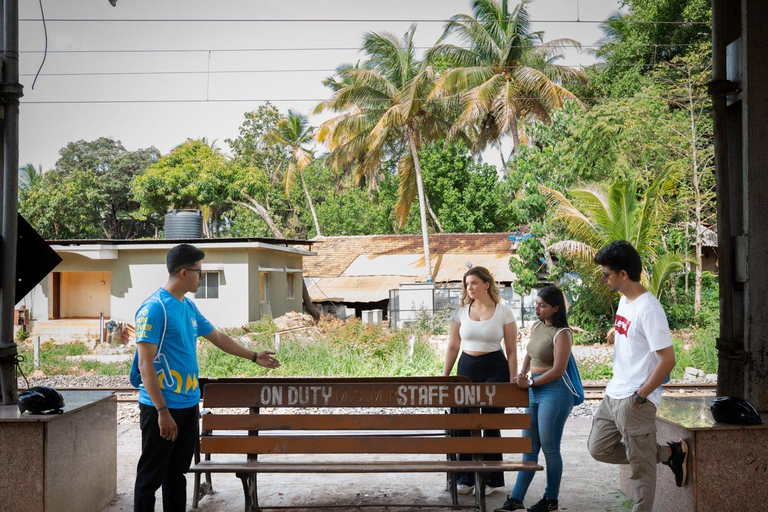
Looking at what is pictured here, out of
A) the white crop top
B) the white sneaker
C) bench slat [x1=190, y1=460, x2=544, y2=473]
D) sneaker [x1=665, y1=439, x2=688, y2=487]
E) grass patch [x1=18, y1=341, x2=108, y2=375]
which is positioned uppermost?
the white crop top

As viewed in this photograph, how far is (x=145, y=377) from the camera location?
4.14 m

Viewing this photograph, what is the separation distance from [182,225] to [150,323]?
21.3m

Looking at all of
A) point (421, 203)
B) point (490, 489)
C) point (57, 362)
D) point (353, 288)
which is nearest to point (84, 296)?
point (353, 288)

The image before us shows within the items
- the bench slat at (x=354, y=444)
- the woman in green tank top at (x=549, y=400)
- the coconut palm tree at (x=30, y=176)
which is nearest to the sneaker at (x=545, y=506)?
the woman in green tank top at (x=549, y=400)

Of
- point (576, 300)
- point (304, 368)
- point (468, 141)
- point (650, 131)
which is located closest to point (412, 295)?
point (576, 300)

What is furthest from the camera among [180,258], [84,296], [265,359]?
[84,296]

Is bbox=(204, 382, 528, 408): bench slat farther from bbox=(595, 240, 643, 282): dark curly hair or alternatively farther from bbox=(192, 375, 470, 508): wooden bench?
bbox=(595, 240, 643, 282): dark curly hair

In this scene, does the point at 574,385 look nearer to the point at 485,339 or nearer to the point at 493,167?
the point at 485,339

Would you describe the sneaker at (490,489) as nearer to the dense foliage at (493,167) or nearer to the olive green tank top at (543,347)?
the olive green tank top at (543,347)

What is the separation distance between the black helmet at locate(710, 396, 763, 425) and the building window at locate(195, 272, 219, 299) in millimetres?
20967

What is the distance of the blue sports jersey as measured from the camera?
13.8 feet

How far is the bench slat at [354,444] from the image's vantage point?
4613 millimetres

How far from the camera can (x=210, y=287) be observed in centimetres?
2397

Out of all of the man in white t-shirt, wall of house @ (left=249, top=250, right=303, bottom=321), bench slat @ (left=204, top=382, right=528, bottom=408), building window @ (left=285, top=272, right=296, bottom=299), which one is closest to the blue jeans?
bench slat @ (left=204, top=382, right=528, bottom=408)
